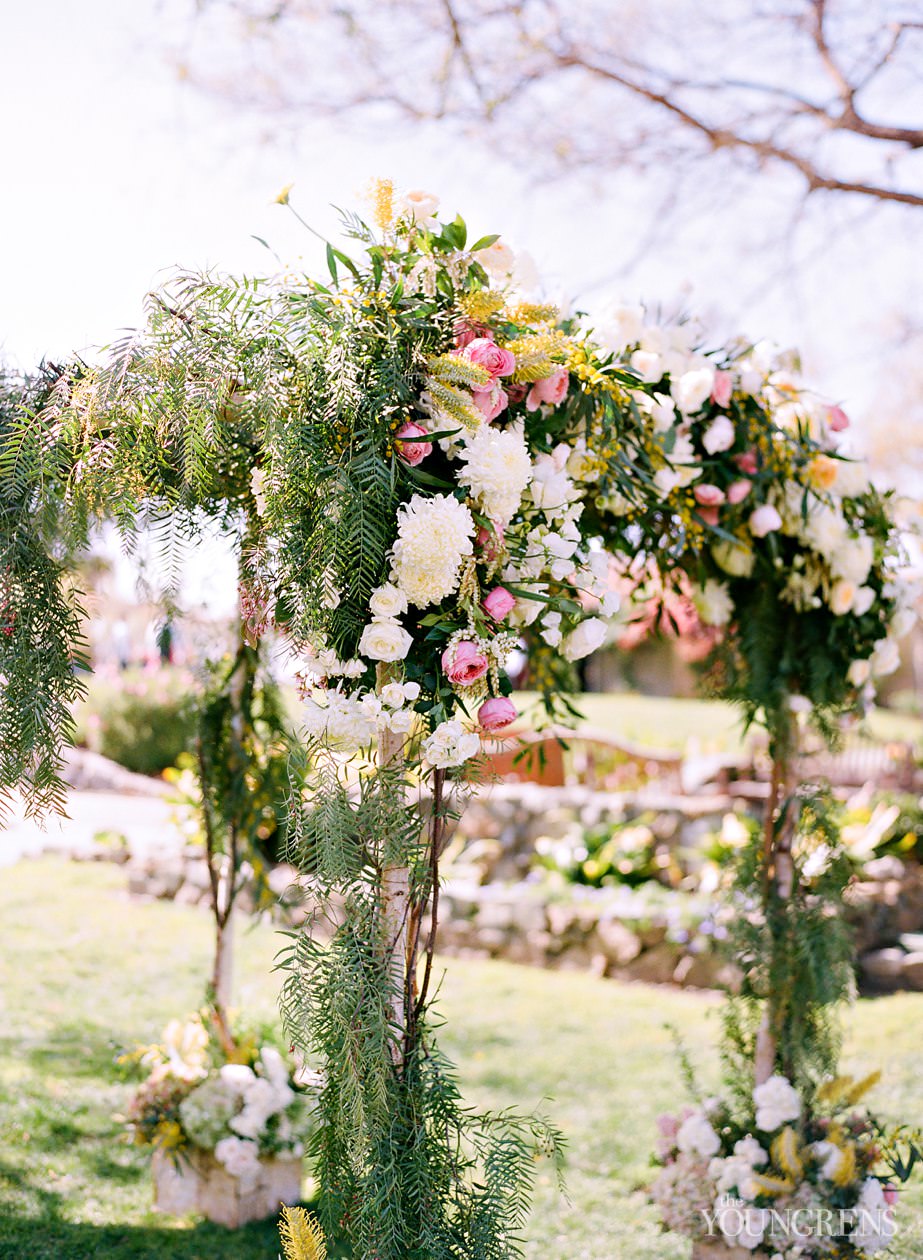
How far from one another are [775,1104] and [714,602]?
1582 millimetres

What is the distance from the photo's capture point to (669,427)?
10.1ft

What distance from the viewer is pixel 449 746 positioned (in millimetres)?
2268

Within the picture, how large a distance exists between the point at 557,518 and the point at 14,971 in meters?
5.69

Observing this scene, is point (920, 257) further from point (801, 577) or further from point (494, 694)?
point (494, 694)

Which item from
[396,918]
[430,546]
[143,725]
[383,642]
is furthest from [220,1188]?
[143,725]

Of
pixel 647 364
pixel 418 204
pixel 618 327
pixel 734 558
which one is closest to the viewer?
pixel 418 204

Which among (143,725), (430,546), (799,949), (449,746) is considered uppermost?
(430,546)

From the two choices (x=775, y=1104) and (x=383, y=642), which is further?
(x=775, y=1104)

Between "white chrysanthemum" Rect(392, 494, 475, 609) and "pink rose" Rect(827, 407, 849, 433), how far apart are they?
5.58 ft

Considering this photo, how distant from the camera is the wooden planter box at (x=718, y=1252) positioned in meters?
3.31

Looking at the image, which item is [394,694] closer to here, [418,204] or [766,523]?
[418,204]

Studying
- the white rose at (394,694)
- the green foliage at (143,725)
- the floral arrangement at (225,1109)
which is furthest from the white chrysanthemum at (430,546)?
the green foliage at (143,725)

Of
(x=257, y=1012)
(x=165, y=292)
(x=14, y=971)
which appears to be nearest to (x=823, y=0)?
(x=165, y=292)

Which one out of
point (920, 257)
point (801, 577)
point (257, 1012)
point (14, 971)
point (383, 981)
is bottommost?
point (14, 971)
